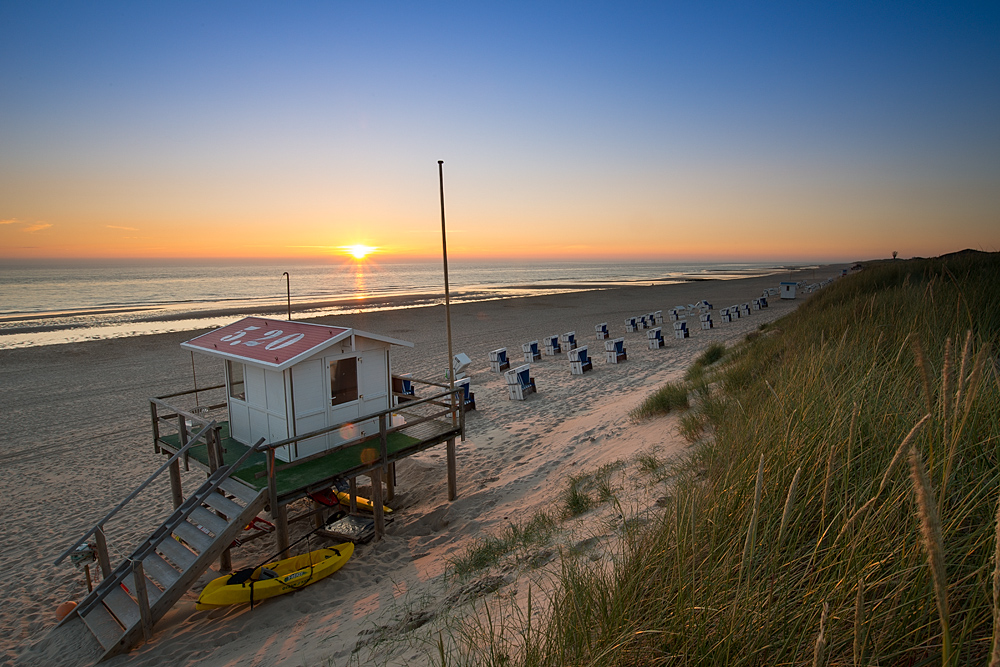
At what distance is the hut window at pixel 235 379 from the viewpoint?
34.2 ft

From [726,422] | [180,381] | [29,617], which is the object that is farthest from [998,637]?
[180,381]

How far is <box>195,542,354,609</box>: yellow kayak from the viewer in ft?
23.7

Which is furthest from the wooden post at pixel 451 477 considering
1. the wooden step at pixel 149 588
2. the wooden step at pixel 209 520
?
the wooden step at pixel 149 588

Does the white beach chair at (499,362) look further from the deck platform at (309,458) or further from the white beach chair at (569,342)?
the deck platform at (309,458)

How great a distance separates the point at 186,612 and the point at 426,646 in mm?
5343

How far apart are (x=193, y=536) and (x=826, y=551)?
8.24m

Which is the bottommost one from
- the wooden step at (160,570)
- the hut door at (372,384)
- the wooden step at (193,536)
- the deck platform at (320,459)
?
the wooden step at (160,570)

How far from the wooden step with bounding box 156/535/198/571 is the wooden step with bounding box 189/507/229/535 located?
373 mm

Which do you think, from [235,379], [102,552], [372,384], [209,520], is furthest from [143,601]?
[372,384]

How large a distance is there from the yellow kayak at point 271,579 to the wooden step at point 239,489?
106 centimetres

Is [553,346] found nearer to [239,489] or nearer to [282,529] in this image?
[282,529]

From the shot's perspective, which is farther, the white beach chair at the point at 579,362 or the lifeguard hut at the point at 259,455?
the white beach chair at the point at 579,362

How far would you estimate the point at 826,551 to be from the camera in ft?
8.16

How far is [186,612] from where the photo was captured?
7535mm
